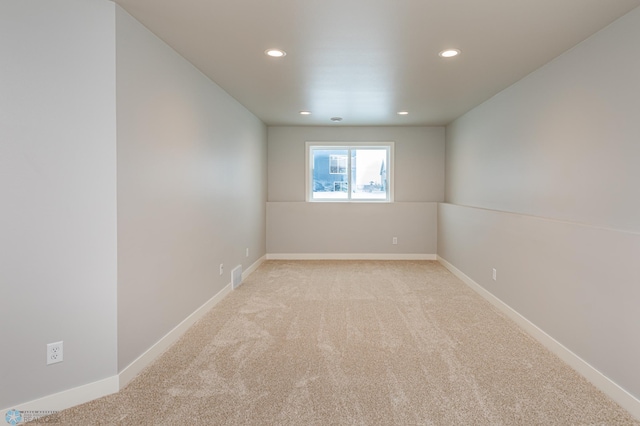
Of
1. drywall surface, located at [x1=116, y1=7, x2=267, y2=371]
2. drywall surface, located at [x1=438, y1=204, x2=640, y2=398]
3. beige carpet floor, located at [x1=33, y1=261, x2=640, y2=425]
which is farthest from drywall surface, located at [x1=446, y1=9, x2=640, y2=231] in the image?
drywall surface, located at [x1=116, y1=7, x2=267, y2=371]

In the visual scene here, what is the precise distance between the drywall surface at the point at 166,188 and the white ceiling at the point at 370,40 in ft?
0.83

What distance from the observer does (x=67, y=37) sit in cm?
208

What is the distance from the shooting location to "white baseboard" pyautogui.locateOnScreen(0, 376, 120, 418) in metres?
2.01

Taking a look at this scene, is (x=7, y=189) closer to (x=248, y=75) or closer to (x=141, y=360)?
(x=141, y=360)

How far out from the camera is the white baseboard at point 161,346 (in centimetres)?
241

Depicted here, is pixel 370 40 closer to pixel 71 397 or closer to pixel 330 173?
pixel 71 397

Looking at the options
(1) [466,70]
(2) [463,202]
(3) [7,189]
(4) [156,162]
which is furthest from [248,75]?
(2) [463,202]

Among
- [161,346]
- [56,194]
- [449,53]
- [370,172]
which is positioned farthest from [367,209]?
[56,194]

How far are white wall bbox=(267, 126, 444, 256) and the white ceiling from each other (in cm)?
230

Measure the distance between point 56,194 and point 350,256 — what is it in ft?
17.0

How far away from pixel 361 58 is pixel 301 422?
2.74m

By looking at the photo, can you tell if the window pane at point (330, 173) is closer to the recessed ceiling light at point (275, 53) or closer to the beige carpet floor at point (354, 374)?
the beige carpet floor at point (354, 374)

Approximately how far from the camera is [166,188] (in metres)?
2.92

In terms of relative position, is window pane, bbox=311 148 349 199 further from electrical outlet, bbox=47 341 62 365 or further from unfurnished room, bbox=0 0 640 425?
electrical outlet, bbox=47 341 62 365
